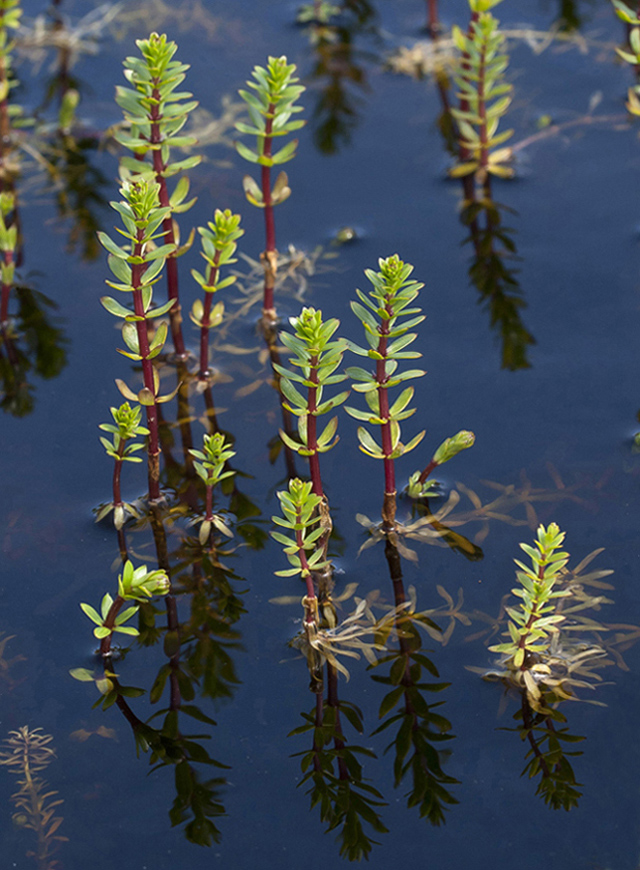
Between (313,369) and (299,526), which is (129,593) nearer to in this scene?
(299,526)

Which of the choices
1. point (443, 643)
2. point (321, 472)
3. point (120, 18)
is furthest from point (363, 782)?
point (120, 18)

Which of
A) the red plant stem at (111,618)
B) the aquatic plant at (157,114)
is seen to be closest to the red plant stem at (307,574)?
the red plant stem at (111,618)

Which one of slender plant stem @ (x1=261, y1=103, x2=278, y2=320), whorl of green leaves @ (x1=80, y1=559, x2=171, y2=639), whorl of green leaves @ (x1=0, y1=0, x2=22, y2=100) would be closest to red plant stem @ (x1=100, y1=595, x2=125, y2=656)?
whorl of green leaves @ (x1=80, y1=559, x2=171, y2=639)

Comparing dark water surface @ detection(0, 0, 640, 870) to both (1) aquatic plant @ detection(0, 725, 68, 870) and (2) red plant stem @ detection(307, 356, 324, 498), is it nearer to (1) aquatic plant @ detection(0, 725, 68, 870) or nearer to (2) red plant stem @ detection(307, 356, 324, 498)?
(1) aquatic plant @ detection(0, 725, 68, 870)

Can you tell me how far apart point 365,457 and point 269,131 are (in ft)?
5.32

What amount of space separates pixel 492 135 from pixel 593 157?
0.60 meters

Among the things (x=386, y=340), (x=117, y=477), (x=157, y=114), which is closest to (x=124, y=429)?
(x=117, y=477)

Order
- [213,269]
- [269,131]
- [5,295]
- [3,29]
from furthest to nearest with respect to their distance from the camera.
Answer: [3,29]
[5,295]
[269,131]
[213,269]

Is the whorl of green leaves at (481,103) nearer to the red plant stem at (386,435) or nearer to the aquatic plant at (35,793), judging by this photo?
the red plant stem at (386,435)

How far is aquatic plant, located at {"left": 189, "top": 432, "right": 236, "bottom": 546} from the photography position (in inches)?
147

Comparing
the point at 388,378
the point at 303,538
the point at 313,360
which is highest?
the point at 313,360

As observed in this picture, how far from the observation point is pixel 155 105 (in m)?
4.23

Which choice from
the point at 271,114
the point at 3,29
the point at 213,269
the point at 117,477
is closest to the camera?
the point at 117,477

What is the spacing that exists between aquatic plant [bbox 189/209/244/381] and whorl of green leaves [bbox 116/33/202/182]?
0.66 ft
